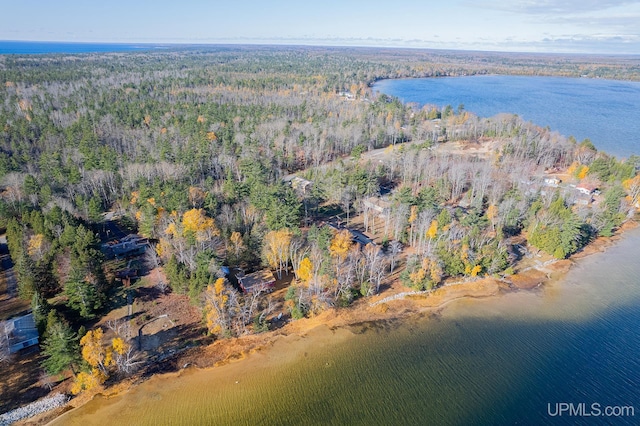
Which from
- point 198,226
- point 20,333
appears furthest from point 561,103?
point 20,333

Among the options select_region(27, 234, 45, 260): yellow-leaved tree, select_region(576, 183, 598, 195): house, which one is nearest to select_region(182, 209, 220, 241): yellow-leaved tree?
select_region(27, 234, 45, 260): yellow-leaved tree

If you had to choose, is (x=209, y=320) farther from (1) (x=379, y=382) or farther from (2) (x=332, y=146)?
(2) (x=332, y=146)

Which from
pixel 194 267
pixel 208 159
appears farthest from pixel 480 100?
pixel 194 267

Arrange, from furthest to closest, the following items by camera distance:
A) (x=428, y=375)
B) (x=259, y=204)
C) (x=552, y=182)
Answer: (x=552, y=182)
(x=259, y=204)
(x=428, y=375)

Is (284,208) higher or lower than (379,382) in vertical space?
higher

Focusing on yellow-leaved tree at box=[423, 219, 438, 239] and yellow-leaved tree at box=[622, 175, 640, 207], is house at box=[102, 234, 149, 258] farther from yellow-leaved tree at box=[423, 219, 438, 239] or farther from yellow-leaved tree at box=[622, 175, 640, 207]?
yellow-leaved tree at box=[622, 175, 640, 207]

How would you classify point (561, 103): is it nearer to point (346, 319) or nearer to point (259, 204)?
point (259, 204)
